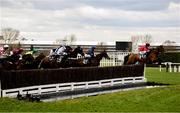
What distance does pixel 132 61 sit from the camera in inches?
1135

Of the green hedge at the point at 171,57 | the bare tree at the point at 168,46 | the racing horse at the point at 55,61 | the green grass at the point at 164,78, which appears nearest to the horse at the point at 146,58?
the green grass at the point at 164,78

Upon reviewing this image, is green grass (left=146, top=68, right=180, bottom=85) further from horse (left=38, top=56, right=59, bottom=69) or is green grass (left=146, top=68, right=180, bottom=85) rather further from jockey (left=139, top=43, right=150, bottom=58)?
horse (left=38, top=56, right=59, bottom=69)

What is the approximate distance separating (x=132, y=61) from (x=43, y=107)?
48.1 feet

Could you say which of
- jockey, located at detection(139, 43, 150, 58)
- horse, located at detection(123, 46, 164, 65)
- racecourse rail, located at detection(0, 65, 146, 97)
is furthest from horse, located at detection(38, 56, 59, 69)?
jockey, located at detection(139, 43, 150, 58)

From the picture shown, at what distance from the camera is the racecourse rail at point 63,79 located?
1662 centimetres

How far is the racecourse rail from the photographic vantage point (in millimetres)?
16625

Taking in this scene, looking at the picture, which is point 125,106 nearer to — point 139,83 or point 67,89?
point 67,89

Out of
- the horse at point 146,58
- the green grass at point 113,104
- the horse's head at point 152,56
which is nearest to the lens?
the green grass at point 113,104

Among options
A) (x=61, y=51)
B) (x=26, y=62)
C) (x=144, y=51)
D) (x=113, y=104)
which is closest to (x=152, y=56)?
(x=144, y=51)

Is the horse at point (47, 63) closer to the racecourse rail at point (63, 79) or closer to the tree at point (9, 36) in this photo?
the racecourse rail at point (63, 79)

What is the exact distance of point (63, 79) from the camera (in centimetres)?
1969

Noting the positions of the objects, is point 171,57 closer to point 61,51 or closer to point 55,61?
point 61,51

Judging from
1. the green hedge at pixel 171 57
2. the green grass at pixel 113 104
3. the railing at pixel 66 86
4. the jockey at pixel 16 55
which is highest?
the jockey at pixel 16 55

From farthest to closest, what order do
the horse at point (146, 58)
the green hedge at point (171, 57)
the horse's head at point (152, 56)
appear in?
the green hedge at point (171, 57) → the horse's head at point (152, 56) → the horse at point (146, 58)
